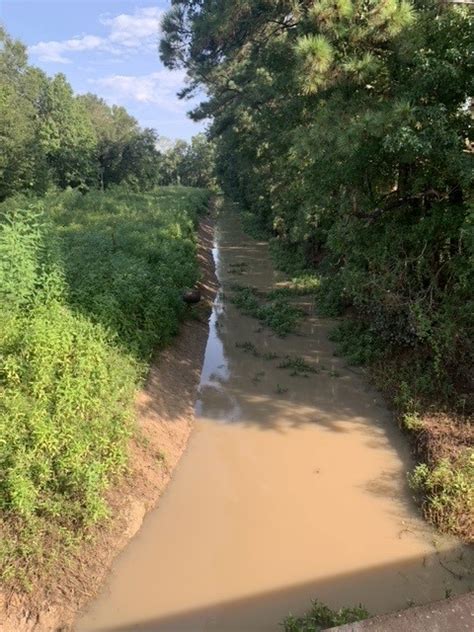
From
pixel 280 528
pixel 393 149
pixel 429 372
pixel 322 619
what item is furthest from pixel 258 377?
pixel 322 619

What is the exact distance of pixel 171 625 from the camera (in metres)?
4.70

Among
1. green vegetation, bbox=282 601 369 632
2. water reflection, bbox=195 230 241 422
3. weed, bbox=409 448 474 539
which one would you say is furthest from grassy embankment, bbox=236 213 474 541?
water reflection, bbox=195 230 241 422

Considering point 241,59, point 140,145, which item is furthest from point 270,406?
point 140,145

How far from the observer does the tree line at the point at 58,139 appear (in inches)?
963

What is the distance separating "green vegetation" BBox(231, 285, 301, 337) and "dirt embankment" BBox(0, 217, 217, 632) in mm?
2162

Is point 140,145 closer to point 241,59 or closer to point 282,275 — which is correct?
point 241,59

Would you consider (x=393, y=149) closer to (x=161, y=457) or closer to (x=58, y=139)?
(x=161, y=457)

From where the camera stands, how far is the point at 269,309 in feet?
43.7

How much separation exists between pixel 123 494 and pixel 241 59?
51.9ft

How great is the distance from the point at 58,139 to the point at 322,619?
35.4 meters

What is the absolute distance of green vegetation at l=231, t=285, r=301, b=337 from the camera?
40.2 feet

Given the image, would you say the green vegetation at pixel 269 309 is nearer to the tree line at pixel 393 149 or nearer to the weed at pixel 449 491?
the tree line at pixel 393 149

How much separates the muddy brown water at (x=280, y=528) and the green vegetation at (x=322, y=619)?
0.74ft

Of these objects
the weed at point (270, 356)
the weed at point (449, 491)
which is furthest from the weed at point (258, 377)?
the weed at point (449, 491)
